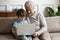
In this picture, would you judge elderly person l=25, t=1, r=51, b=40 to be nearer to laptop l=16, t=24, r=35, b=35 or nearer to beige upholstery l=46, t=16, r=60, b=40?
laptop l=16, t=24, r=35, b=35

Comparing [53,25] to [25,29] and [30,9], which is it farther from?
[25,29]

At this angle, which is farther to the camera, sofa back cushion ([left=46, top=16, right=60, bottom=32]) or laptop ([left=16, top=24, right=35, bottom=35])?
sofa back cushion ([left=46, top=16, right=60, bottom=32])

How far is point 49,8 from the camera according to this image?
5.30 m

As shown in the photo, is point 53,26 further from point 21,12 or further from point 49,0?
point 49,0

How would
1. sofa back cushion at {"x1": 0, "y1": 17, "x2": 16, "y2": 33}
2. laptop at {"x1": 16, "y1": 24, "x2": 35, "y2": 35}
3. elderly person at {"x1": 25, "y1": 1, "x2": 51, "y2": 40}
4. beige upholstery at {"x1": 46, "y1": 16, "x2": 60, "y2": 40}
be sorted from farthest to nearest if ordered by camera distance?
1. beige upholstery at {"x1": 46, "y1": 16, "x2": 60, "y2": 40}
2. sofa back cushion at {"x1": 0, "y1": 17, "x2": 16, "y2": 33}
3. elderly person at {"x1": 25, "y1": 1, "x2": 51, "y2": 40}
4. laptop at {"x1": 16, "y1": 24, "x2": 35, "y2": 35}

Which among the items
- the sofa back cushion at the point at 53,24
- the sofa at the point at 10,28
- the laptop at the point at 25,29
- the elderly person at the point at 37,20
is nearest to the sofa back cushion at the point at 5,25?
the sofa at the point at 10,28

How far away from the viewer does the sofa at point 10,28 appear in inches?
101

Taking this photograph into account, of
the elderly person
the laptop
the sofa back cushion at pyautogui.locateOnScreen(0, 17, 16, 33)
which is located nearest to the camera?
the laptop

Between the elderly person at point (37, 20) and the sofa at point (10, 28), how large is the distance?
196 mm

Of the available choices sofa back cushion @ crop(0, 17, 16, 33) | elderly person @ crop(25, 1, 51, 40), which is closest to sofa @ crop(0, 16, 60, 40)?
sofa back cushion @ crop(0, 17, 16, 33)

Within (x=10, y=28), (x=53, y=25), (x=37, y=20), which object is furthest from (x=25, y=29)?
(x=53, y=25)

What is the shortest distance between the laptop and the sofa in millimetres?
232

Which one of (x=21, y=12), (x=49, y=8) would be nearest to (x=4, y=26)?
(x=21, y=12)

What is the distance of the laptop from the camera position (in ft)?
7.47
